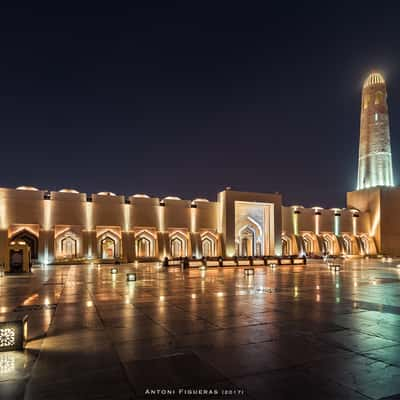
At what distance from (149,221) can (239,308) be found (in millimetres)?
28059

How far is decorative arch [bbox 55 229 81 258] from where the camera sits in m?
30.5

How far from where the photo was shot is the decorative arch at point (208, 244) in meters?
36.8

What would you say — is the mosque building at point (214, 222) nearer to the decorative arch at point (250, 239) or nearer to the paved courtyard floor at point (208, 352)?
the decorative arch at point (250, 239)

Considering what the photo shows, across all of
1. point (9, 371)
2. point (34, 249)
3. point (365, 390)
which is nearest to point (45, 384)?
point (9, 371)

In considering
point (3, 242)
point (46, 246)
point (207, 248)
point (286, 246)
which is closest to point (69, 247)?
point (46, 246)

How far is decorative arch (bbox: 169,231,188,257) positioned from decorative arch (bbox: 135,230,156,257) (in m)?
2.12

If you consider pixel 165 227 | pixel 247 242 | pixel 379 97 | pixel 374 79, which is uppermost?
pixel 374 79

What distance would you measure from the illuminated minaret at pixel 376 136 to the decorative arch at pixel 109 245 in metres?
35.1

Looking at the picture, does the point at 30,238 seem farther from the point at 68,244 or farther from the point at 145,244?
the point at 145,244

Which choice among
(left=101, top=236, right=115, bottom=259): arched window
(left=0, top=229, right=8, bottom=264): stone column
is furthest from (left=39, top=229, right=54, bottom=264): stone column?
(left=101, top=236, right=115, bottom=259): arched window

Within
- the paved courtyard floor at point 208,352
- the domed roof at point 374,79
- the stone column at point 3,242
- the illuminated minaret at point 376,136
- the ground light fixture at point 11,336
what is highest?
the domed roof at point 374,79

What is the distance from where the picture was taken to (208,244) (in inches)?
1473

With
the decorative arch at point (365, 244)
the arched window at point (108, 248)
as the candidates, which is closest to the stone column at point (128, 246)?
the arched window at point (108, 248)

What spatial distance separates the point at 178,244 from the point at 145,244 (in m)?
3.58
